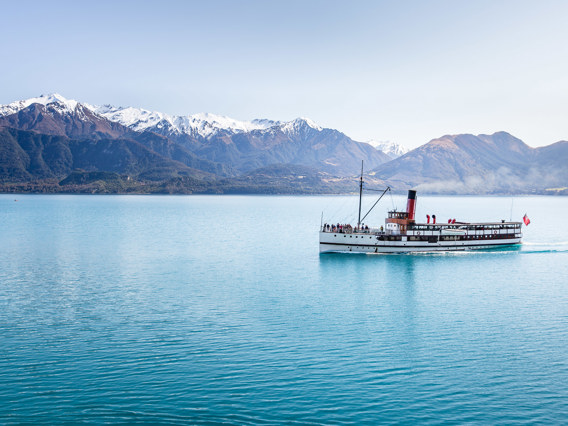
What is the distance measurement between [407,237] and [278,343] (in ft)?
193

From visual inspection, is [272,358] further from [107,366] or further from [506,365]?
[506,365]

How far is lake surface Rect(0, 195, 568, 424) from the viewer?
1048 inches

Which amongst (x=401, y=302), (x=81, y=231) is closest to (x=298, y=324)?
(x=401, y=302)

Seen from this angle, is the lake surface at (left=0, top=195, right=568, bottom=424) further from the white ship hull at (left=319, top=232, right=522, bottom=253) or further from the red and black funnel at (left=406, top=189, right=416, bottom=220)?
the red and black funnel at (left=406, top=189, right=416, bottom=220)

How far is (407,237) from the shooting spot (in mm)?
89500

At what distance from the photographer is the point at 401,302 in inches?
2074

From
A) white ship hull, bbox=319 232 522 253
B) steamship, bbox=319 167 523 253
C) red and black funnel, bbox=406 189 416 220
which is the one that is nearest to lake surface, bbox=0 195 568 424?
white ship hull, bbox=319 232 522 253

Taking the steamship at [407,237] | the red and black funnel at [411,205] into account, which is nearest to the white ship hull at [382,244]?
the steamship at [407,237]

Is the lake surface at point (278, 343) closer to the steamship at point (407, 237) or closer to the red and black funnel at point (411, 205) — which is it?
the steamship at point (407, 237)

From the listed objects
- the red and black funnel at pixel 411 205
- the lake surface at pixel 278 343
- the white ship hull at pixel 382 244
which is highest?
the red and black funnel at pixel 411 205

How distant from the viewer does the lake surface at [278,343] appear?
26.6m

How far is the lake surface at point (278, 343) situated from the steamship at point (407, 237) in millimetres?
11674

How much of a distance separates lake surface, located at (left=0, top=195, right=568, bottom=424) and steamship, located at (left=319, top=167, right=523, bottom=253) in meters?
11.7

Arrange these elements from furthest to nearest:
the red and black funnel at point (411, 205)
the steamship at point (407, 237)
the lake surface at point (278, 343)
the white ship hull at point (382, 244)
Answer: the red and black funnel at point (411, 205) < the steamship at point (407, 237) < the white ship hull at point (382, 244) < the lake surface at point (278, 343)
